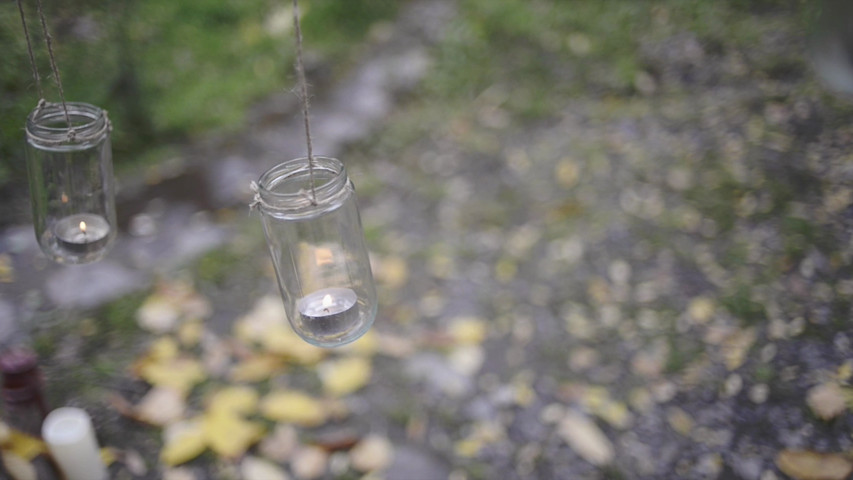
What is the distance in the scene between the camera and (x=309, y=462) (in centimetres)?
217

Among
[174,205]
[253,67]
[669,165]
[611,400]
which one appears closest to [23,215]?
[174,205]

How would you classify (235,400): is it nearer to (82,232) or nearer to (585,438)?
(82,232)

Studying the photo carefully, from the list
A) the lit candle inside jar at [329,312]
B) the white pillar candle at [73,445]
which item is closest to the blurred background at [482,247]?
the white pillar candle at [73,445]

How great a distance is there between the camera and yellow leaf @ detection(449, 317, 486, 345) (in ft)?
8.57

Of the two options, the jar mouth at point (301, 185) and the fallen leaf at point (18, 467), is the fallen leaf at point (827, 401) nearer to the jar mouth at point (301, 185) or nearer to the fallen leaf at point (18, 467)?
the jar mouth at point (301, 185)

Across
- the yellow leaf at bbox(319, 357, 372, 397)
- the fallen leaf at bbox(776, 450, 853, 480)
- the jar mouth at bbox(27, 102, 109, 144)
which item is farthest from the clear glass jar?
the fallen leaf at bbox(776, 450, 853, 480)

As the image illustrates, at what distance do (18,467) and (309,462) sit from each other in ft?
2.60

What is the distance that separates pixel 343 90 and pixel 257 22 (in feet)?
2.72

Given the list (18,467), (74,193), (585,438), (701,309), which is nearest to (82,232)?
(74,193)

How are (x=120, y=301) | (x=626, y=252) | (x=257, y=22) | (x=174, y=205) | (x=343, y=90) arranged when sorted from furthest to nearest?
(x=257, y=22), (x=343, y=90), (x=174, y=205), (x=626, y=252), (x=120, y=301)

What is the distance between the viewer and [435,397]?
2.41 meters

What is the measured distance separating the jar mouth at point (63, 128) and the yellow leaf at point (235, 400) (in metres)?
1.01

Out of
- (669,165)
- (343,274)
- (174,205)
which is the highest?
(343,274)

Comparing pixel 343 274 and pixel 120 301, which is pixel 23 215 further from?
pixel 343 274
